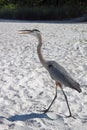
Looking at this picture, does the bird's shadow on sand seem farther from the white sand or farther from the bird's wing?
the bird's wing

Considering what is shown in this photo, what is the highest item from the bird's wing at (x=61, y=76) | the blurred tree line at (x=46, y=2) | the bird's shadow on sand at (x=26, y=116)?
the blurred tree line at (x=46, y=2)

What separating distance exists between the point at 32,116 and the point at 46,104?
2.28ft

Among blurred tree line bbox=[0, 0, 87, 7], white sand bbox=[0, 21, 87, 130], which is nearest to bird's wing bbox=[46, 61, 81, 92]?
white sand bbox=[0, 21, 87, 130]

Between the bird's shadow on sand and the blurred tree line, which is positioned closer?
the bird's shadow on sand

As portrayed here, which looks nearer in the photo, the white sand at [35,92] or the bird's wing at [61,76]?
the white sand at [35,92]

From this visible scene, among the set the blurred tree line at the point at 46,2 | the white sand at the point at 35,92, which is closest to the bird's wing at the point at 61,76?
the white sand at the point at 35,92

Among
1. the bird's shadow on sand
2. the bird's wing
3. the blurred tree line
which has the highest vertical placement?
the blurred tree line

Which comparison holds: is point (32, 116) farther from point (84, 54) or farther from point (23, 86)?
point (84, 54)

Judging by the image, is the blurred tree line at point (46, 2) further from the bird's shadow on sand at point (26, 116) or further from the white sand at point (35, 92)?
the bird's shadow on sand at point (26, 116)

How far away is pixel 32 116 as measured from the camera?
561 cm

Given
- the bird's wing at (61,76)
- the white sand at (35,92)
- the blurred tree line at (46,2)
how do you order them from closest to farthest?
the white sand at (35,92)
the bird's wing at (61,76)
the blurred tree line at (46,2)

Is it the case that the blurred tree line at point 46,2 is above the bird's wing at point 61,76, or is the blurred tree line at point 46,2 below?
above

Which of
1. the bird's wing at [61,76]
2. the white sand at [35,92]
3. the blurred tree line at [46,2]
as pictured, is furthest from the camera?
the blurred tree line at [46,2]

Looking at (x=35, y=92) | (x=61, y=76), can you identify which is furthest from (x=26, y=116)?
(x=35, y=92)
